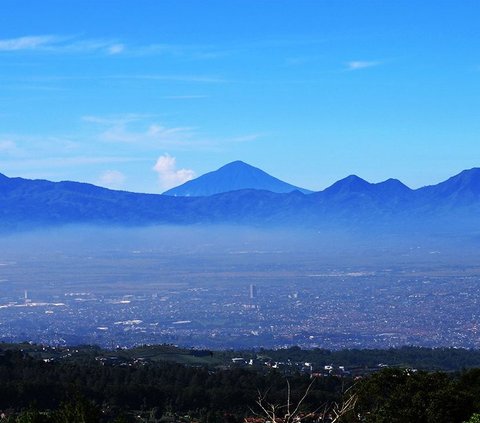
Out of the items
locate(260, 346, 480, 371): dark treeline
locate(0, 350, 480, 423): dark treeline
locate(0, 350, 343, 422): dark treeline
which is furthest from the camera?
locate(260, 346, 480, 371): dark treeline

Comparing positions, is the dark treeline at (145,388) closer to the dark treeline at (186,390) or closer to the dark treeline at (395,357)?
the dark treeline at (186,390)

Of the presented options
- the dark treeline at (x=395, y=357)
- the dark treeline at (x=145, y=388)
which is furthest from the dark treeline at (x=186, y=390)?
the dark treeline at (x=395, y=357)

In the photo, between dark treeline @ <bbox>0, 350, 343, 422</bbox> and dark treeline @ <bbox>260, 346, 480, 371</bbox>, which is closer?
dark treeline @ <bbox>0, 350, 343, 422</bbox>

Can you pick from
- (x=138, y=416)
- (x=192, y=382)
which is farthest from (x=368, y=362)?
(x=138, y=416)

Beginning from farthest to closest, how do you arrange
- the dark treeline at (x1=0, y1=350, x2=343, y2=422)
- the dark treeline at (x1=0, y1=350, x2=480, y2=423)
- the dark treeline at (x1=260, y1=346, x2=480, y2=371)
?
1. the dark treeline at (x1=260, y1=346, x2=480, y2=371)
2. the dark treeline at (x1=0, y1=350, x2=343, y2=422)
3. the dark treeline at (x1=0, y1=350, x2=480, y2=423)

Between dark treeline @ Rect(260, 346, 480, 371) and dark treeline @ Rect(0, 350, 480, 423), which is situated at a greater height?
dark treeline @ Rect(0, 350, 480, 423)

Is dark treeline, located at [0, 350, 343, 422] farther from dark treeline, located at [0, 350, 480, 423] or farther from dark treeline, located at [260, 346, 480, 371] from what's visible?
dark treeline, located at [260, 346, 480, 371]

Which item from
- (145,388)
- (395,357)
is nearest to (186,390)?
(145,388)

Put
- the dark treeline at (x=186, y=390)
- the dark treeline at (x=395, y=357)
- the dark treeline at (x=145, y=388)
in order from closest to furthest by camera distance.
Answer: the dark treeline at (x=186, y=390) → the dark treeline at (x=145, y=388) → the dark treeline at (x=395, y=357)

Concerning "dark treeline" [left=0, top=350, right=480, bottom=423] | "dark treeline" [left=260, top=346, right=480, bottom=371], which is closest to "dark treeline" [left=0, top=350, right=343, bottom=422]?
"dark treeline" [left=0, top=350, right=480, bottom=423]
